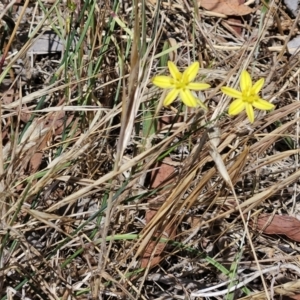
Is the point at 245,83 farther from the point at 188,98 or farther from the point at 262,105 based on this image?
the point at 188,98

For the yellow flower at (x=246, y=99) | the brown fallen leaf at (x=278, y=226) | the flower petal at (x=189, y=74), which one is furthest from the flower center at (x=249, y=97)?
the brown fallen leaf at (x=278, y=226)

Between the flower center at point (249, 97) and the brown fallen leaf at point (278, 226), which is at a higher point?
the flower center at point (249, 97)

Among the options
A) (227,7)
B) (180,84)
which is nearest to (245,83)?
(180,84)

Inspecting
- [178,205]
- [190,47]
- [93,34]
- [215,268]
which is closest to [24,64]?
[93,34]

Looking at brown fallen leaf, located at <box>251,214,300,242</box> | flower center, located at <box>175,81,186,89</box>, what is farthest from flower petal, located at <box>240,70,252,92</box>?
brown fallen leaf, located at <box>251,214,300,242</box>

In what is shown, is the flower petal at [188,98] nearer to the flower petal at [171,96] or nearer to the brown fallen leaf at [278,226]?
the flower petal at [171,96]

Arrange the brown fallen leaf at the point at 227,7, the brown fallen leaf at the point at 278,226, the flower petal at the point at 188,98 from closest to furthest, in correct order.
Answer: the flower petal at the point at 188,98, the brown fallen leaf at the point at 278,226, the brown fallen leaf at the point at 227,7

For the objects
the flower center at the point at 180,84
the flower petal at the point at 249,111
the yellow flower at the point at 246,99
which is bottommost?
the flower petal at the point at 249,111
